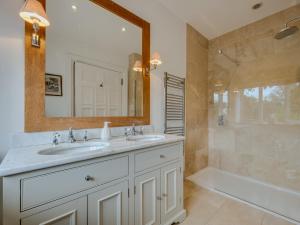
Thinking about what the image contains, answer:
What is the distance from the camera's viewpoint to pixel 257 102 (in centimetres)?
247

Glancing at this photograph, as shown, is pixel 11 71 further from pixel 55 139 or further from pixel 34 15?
pixel 55 139

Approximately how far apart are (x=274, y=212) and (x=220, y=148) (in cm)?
127

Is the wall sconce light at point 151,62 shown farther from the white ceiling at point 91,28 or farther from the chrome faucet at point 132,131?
the chrome faucet at point 132,131

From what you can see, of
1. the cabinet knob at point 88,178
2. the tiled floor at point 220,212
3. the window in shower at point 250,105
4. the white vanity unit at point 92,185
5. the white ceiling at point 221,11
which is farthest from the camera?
the window in shower at point 250,105

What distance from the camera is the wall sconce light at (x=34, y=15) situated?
102 centimetres

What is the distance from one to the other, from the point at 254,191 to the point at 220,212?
2.75 ft

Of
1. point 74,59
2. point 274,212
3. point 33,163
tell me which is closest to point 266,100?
point 274,212

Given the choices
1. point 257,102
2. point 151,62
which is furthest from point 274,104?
point 151,62

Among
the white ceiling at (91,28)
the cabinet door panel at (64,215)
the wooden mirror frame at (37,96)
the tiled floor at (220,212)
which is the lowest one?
the tiled floor at (220,212)

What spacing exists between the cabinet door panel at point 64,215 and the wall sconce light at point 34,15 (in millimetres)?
1130

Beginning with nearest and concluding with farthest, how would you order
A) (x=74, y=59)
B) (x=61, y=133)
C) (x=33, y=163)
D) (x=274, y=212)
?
(x=33, y=163) < (x=61, y=133) < (x=74, y=59) < (x=274, y=212)

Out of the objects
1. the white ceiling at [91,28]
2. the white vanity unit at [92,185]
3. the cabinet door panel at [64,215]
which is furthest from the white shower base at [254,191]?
the white ceiling at [91,28]

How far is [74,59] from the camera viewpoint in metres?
1.37

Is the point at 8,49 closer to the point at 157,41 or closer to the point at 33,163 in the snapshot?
the point at 33,163
